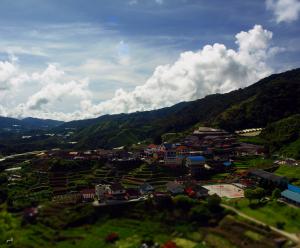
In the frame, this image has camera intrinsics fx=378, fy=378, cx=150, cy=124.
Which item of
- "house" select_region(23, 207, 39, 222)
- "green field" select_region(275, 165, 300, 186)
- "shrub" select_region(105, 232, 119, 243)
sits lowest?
"shrub" select_region(105, 232, 119, 243)

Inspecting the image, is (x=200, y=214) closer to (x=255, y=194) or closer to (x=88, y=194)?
(x=255, y=194)

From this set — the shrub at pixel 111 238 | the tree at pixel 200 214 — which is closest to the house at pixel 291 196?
the tree at pixel 200 214

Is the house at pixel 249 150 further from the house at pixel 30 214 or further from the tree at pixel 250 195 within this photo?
the house at pixel 30 214

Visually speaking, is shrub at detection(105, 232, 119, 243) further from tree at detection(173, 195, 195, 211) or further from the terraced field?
the terraced field

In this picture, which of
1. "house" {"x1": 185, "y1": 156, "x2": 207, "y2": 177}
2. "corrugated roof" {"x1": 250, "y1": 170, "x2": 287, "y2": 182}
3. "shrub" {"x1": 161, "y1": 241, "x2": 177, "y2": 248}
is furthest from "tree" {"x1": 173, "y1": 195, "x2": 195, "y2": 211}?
"house" {"x1": 185, "y1": 156, "x2": 207, "y2": 177}

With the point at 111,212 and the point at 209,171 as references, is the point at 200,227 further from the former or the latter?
the point at 209,171

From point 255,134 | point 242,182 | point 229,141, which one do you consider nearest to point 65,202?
point 242,182

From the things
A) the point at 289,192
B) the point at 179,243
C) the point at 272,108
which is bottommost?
the point at 179,243
